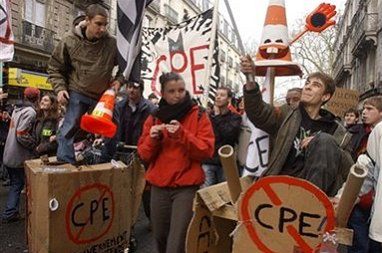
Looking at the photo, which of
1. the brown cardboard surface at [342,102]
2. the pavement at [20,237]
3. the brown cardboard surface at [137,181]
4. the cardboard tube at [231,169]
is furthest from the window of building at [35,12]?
the cardboard tube at [231,169]

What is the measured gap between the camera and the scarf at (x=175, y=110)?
3.95m

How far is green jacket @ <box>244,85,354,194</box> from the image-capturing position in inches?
126

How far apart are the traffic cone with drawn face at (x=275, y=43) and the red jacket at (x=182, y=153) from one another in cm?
64

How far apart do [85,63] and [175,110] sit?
104 cm

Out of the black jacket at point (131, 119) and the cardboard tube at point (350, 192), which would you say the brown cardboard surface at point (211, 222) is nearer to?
the cardboard tube at point (350, 192)

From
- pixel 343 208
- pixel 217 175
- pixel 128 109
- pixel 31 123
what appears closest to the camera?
pixel 343 208

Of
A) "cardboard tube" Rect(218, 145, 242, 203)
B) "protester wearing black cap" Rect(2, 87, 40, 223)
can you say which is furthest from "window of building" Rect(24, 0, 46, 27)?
"cardboard tube" Rect(218, 145, 242, 203)

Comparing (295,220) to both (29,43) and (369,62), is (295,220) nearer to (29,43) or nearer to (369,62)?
(29,43)

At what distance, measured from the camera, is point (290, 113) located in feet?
11.5

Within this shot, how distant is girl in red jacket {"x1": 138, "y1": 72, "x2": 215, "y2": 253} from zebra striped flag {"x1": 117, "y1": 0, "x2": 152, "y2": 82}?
435mm

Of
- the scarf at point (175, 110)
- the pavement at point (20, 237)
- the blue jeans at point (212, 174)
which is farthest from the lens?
the blue jeans at point (212, 174)

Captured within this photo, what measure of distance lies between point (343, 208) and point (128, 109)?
3.59 m

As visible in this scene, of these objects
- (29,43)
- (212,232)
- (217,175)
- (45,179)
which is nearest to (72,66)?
(45,179)

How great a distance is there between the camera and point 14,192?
6430 mm
